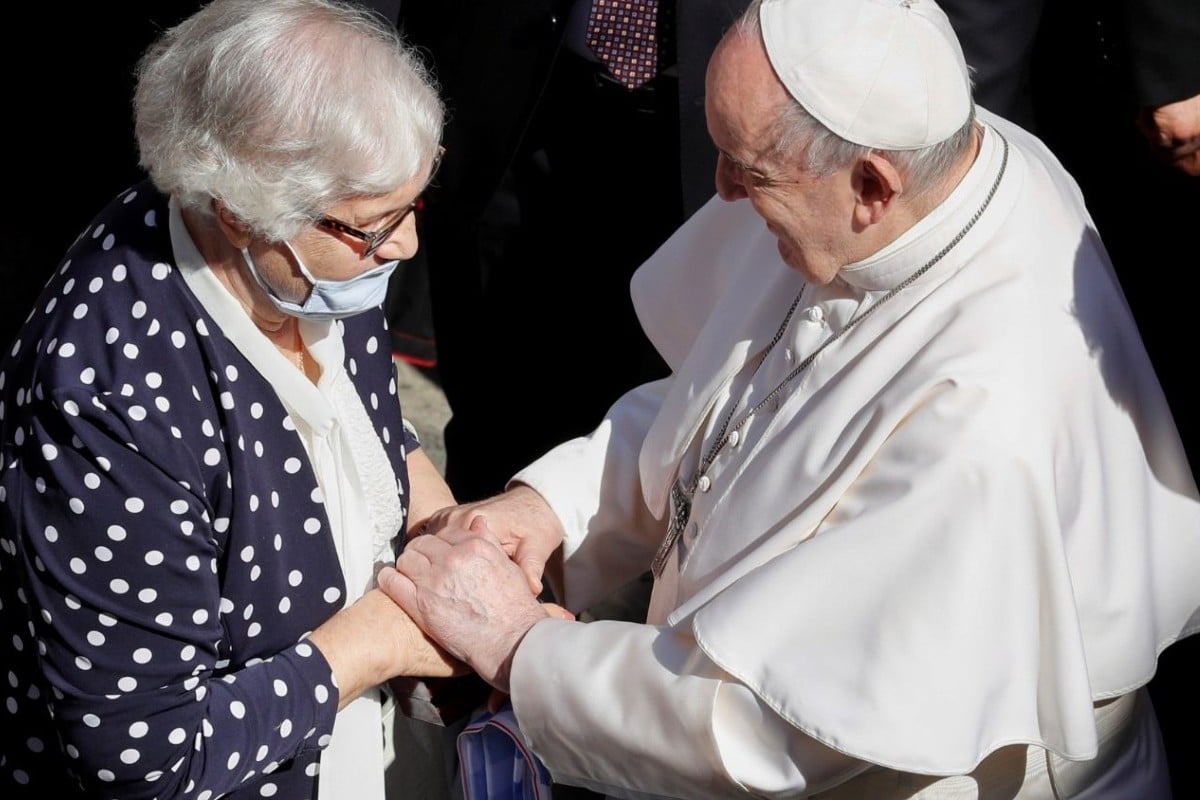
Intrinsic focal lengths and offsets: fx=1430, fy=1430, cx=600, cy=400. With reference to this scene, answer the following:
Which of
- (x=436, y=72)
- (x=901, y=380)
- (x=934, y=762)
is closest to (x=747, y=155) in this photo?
(x=901, y=380)

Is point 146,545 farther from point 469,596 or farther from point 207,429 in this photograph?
point 469,596

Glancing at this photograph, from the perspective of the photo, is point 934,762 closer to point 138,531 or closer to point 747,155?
point 747,155

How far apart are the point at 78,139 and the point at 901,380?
425cm

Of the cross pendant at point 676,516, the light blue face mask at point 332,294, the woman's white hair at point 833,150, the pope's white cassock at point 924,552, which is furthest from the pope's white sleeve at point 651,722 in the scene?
the woman's white hair at point 833,150

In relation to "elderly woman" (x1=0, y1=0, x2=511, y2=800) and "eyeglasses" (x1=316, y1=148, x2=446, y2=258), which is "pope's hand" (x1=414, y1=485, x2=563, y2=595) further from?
"eyeglasses" (x1=316, y1=148, x2=446, y2=258)

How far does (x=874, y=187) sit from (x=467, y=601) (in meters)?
1.03

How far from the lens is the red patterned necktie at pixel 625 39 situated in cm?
362

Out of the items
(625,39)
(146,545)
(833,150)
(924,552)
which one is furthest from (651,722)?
(625,39)

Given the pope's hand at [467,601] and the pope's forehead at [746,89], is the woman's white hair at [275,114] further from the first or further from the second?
the pope's hand at [467,601]

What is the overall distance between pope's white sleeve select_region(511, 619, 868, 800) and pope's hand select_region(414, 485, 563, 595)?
287 millimetres

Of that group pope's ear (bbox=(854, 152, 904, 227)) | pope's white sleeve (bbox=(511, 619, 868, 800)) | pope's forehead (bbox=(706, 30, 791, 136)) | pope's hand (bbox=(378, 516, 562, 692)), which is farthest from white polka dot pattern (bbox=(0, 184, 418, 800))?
pope's ear (bbox=(854, 152, 904, 227))

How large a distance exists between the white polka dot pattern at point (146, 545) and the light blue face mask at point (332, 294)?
0.11 meters

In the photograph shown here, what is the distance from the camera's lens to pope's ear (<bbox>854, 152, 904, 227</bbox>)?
2.28 metres

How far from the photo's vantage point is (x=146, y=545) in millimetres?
2141
